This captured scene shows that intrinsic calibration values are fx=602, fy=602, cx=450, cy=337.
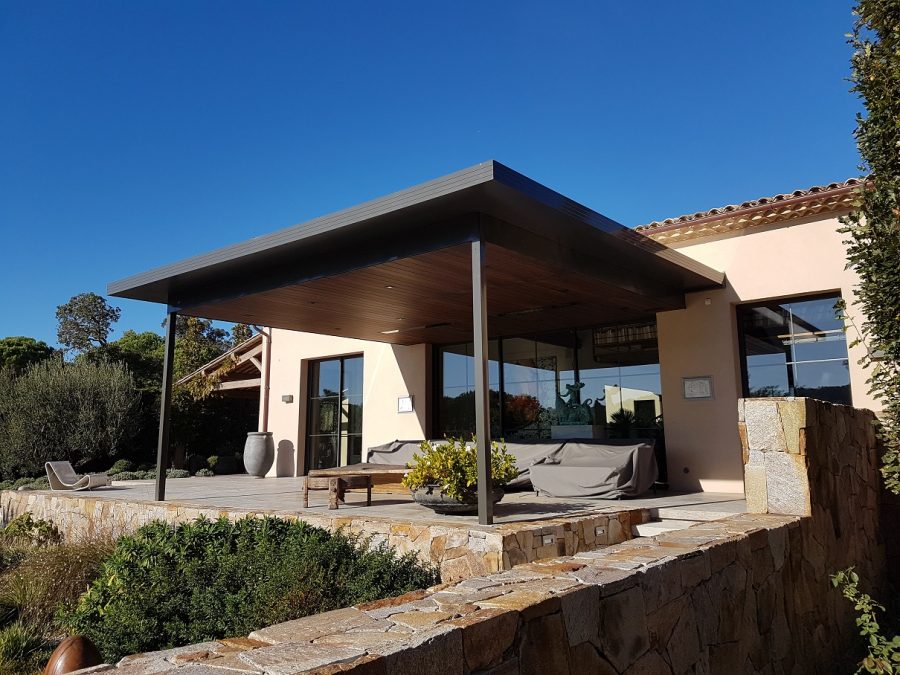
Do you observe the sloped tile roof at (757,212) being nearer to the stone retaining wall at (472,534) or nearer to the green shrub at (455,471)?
the stone retaining wall at (472,534)

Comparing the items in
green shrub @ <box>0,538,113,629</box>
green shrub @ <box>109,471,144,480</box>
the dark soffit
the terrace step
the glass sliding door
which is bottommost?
green shrub @ <box>0,538,113,629</box>

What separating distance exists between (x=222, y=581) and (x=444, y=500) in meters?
1.99

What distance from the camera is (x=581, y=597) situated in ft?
6.48

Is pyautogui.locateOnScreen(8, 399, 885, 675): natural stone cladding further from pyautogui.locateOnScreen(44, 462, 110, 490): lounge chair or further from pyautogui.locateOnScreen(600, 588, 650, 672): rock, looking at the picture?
pyautogui.locateOnScreen(44, 462, 110, 490): lounge chair

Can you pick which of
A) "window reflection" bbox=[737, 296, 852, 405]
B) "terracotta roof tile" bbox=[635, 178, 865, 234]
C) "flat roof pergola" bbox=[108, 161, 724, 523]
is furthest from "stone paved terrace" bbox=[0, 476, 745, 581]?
"terracotta roof tile" bbox=[635, 178, 865, 234]

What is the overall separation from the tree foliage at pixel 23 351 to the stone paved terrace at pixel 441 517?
20.3 metres

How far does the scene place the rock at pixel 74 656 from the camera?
115 inches

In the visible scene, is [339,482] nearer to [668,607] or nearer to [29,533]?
[668,607]

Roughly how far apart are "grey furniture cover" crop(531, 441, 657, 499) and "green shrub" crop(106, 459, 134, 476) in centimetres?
1207

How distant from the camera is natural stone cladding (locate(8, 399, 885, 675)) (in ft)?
4.93

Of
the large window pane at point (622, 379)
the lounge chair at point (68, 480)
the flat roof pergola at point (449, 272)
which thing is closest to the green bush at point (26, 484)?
the lounge chair at point (68, 480)

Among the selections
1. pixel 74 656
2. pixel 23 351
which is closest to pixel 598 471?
pixel 74 656

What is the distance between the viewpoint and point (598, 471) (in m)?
6.98

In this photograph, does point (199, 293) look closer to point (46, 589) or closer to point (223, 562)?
point (46, 589)
